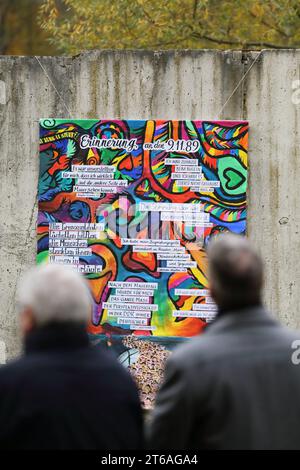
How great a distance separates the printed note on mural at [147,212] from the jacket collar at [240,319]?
3756 millimetres

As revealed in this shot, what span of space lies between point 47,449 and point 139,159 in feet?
13.9

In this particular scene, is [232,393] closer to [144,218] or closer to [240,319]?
[240,319]

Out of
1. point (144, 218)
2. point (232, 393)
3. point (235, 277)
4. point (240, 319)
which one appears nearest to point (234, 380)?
point (232, 393)

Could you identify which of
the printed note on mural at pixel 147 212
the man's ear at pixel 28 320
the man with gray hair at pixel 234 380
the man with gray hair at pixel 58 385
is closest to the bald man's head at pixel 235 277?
the man with gray hair at pixel 234 380

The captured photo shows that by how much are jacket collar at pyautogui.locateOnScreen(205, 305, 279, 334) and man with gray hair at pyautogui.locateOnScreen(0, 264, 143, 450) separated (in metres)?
0.45

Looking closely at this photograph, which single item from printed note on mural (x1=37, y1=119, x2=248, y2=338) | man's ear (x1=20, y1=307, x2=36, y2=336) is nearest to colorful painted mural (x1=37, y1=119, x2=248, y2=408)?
printed note on mural (x1=37, y1=119, x2=248, y2=338)

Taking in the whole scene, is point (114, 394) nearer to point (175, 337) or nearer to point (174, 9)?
point (175, 337)

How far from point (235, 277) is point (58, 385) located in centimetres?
75

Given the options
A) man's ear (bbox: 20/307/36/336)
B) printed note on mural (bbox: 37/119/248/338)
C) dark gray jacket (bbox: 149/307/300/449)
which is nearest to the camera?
dark gray jacket (bbox: 149/307/300/449)

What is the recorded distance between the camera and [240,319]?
332 cm

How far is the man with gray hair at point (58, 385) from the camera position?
3.19m

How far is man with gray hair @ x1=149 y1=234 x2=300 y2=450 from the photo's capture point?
318cm

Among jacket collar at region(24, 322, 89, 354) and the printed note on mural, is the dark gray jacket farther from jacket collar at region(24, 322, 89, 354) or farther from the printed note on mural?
the printed note on mural

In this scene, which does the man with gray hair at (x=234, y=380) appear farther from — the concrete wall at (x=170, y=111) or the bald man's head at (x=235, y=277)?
the concrete wall at (x=170, y=111)
